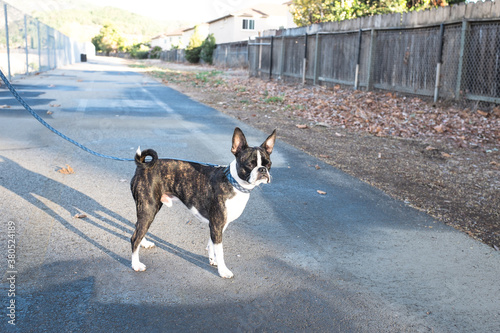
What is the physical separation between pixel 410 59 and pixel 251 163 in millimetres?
11969

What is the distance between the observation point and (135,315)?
3.13 m

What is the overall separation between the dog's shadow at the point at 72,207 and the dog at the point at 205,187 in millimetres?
355

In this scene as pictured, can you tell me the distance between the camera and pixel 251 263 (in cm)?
401

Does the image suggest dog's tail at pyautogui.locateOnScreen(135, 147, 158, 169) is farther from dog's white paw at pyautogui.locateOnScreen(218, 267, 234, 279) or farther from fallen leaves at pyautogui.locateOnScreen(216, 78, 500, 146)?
fallen leaves at pyautogui.locateOnScreen(216, 78, 500, 146)

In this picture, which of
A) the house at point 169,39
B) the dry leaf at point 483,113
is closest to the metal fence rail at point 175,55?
the house at point 169,39

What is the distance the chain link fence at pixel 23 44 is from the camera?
20453mm

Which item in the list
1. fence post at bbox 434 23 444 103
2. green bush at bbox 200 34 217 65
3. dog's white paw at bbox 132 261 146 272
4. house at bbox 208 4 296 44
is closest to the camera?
dog's white paw at bbox 132 261 146 272

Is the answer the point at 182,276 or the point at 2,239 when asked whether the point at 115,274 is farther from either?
the point at 2,239

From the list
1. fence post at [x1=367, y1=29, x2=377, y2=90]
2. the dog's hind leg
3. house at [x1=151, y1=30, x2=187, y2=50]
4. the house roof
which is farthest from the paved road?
house at [x1=151, y1=30, x2=187, y2=50]

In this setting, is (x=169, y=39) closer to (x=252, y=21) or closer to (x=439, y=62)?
(x=252, y=21)

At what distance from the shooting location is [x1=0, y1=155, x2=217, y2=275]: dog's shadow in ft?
13.7

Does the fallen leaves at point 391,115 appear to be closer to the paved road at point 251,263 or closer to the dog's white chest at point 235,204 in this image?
the paved road at point 251,263

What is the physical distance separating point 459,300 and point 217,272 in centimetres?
181

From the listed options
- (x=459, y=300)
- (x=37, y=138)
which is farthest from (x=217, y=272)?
(x=37, y=138)
